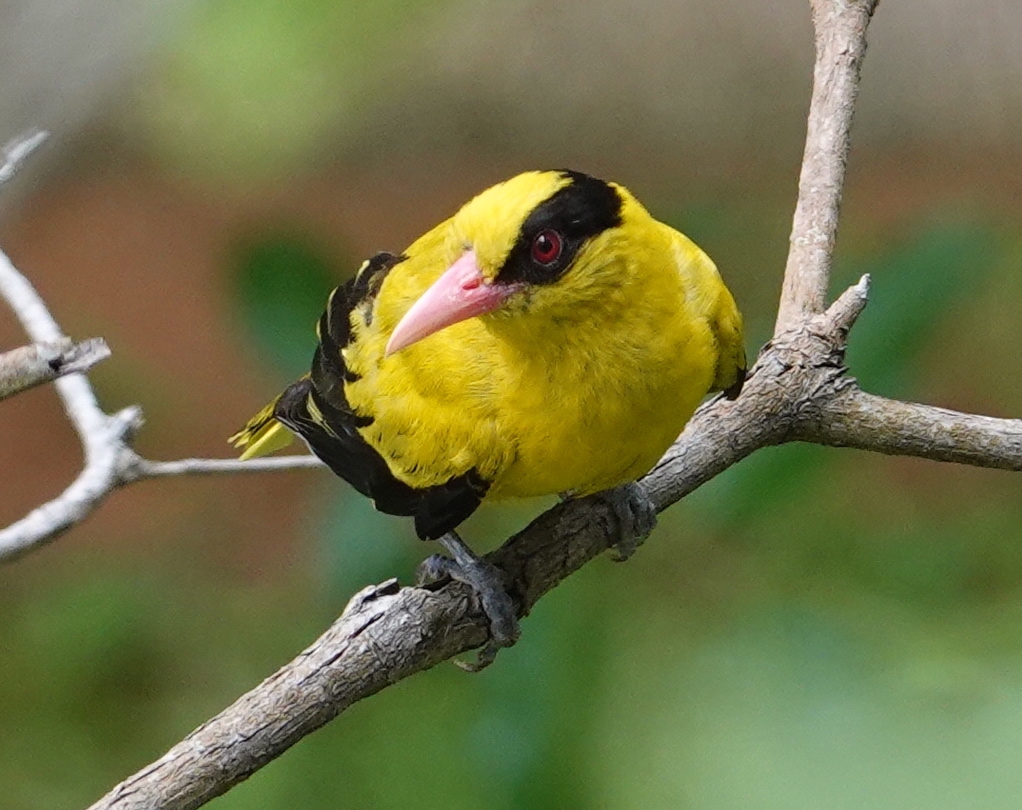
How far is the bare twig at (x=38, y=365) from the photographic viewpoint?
677mm

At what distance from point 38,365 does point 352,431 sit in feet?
2.27

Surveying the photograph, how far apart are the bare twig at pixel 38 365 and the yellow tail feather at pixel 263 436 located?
3.18 feet

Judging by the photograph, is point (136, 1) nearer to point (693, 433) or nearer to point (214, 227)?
point (693, 433)

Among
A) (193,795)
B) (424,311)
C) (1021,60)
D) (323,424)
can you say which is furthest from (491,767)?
(1021,60)

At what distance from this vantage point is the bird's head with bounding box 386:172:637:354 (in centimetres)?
109

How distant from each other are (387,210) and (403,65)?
1.17 ft

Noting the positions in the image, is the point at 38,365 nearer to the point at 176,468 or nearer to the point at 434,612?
the point at 176,468

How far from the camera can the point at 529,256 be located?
109cm

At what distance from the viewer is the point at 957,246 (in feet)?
6.59

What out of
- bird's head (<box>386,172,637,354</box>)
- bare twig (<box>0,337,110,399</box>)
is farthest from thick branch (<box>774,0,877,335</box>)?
bare twig (<box>0,337,110,399</box>)

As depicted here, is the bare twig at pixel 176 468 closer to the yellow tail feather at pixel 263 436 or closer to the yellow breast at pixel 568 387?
the yellow breast at pixel 568 387

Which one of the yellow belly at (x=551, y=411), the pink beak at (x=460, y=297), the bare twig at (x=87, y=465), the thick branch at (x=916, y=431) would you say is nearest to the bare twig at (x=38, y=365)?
the bare twig at (x=87, y=465)

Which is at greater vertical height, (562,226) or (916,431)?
(562,226)

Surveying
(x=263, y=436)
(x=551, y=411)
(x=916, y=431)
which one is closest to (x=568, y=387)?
(x=551, y=411)
